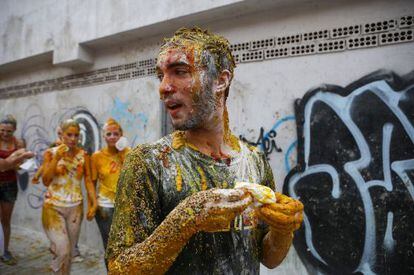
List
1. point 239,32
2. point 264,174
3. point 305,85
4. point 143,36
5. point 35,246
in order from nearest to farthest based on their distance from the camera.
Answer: point 264,174
point 305,85
point 239,32
point 143,36
point 35,246

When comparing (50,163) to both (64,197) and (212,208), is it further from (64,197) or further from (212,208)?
(212,208)

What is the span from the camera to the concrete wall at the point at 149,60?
13.8 ft

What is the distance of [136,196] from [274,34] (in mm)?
3893

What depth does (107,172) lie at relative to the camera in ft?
16.3

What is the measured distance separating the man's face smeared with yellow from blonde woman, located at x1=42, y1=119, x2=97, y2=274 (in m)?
3.35

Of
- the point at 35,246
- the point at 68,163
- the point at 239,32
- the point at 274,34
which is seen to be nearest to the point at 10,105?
the point at 35,246

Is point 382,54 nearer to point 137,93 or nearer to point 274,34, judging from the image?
point 274,34

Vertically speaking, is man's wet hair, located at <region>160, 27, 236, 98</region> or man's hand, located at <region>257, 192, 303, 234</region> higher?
man's wet hair, located at <region>160, 27, 236, 98</region>

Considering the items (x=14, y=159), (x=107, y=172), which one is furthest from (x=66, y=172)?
(x=14, y=159)

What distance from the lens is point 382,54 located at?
3.98m

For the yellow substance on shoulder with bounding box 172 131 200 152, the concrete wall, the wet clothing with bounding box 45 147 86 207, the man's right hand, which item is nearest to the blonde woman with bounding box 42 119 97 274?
the wet clothing with bounding box 45 147 86 207

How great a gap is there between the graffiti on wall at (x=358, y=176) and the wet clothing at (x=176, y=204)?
289 centimetres

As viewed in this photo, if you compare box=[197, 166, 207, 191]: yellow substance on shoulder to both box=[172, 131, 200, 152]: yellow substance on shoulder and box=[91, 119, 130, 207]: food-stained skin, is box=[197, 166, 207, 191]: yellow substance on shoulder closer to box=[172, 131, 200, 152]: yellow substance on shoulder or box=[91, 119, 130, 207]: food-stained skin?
box=[172, 131, 200, 152]: yellow substance on shoulder

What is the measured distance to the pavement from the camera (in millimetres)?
5367
